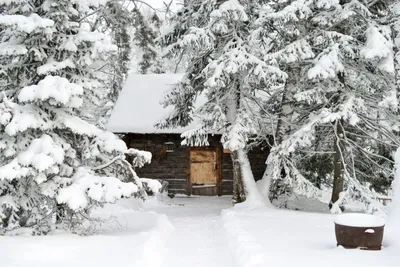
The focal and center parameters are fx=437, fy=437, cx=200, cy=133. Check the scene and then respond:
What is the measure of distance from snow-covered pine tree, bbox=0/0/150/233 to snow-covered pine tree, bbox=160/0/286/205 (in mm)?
4368

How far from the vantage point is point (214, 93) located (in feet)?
52.4

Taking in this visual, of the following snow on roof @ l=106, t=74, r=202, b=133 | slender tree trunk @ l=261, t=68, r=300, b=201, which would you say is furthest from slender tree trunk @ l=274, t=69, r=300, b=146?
snow on roof @ l=106, t=74, r=202, b=133

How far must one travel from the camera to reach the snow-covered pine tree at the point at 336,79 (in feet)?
43.0

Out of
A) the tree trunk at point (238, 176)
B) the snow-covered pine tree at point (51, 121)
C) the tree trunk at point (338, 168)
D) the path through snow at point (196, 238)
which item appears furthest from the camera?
the tree trunk at point (238, 176)

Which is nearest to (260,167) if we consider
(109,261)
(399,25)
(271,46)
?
(271,46)

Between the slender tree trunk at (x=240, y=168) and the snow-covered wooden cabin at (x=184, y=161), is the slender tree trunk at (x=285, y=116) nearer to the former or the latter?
the slender tree trunk at (x=240, y=168)

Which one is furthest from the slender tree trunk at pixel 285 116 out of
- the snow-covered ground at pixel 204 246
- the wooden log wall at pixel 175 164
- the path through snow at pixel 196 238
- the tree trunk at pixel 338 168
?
the wooden log wall at pixel 175 164

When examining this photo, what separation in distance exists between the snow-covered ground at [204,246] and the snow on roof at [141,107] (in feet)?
24.1

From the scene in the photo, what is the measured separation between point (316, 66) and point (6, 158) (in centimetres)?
885

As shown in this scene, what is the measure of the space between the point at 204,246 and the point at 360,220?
11.7 feet

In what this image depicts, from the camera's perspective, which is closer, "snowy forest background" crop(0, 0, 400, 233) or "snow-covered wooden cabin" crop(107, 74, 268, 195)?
"snowy forest background" crop(0, 0, 400, 233)

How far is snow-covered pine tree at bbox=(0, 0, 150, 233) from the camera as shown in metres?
9.35

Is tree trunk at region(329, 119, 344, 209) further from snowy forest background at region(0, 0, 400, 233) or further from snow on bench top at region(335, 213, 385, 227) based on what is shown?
snow on bench top at region(335, 213, 385, 227)

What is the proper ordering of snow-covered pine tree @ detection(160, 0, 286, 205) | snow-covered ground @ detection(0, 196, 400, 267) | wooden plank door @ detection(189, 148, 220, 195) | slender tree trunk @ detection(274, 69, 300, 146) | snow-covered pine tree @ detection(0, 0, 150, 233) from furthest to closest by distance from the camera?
1. wooden plank door @ detection(189, 148, 220, 195)
2. slender tree trunk @ detection(274, 69, 300, 146)
3. snow-covered pine tree @ detection(160, 0, 286, 205)
4. snow-covered pine tree @ detection(0, 0, 150, 233)
5. snow-covered ground @ detection(0, 196, 400, 267)
